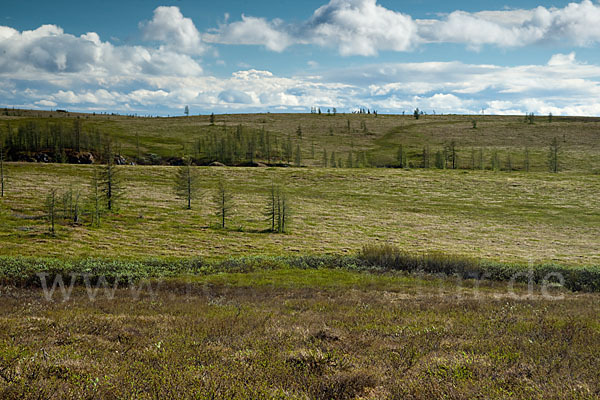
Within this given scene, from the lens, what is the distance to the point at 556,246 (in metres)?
41.7

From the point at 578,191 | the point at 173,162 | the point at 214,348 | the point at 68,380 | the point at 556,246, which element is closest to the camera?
the point at 68,380

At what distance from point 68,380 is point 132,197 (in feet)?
197

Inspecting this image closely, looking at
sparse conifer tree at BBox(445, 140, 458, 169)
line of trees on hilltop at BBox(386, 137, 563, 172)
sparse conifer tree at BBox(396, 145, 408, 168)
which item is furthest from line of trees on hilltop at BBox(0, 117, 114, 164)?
sparse conifer tree at BBox(445, 140, 458, 169)

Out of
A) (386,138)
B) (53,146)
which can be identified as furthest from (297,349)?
(386,138)

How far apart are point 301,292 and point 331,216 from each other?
39153mm

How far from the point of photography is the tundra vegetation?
721cm

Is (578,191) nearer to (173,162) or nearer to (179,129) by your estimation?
(173,162)

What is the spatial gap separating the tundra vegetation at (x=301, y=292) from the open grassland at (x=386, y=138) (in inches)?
1907

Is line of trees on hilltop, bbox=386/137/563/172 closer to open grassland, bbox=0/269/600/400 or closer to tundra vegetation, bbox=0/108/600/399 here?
tundra vegetation, bbox=0/108/600/399

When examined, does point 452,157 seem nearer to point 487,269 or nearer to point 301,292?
point 487,269

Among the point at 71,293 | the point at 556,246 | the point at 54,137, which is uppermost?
the point at 54,137

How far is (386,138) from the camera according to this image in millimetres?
166125

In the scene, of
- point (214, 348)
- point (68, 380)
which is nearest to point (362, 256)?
point (214, 348)

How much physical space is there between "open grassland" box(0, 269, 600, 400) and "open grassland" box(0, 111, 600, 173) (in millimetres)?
104943
